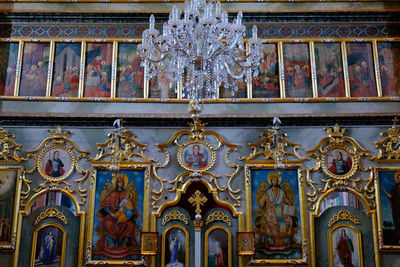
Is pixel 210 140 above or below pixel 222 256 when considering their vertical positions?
above

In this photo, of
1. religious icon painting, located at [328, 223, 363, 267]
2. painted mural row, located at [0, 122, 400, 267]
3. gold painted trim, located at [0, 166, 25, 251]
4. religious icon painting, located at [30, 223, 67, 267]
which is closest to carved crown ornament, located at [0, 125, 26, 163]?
painted mural row, located at [0, 122, 400, 267]

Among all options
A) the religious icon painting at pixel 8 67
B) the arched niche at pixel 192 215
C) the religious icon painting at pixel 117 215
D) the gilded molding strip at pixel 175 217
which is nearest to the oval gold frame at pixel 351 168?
the arched niche at pixel 192 215

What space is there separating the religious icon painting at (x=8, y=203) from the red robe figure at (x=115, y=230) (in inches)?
69.6

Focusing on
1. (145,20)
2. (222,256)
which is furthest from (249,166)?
(145,20)

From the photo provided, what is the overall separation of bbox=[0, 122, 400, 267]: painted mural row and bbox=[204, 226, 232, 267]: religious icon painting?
0.02 metres

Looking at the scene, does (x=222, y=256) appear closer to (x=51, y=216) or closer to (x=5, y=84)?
(x=51, y=216)

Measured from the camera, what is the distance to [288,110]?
10.7 m

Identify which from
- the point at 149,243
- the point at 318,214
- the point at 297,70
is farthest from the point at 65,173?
the point at 297,70

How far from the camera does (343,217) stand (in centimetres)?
1010

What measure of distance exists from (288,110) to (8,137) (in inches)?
242

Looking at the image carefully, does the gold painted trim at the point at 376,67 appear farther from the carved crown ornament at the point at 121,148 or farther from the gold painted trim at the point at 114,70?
the gold painted trim at the point at 114,70

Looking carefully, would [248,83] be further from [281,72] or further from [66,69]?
[66,69]

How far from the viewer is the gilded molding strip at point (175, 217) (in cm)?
1016

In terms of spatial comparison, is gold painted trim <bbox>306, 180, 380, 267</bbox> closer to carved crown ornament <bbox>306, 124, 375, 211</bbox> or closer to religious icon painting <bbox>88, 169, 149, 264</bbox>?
carved crown ornament <bbox>306, 124, 375, 211</bbox>
